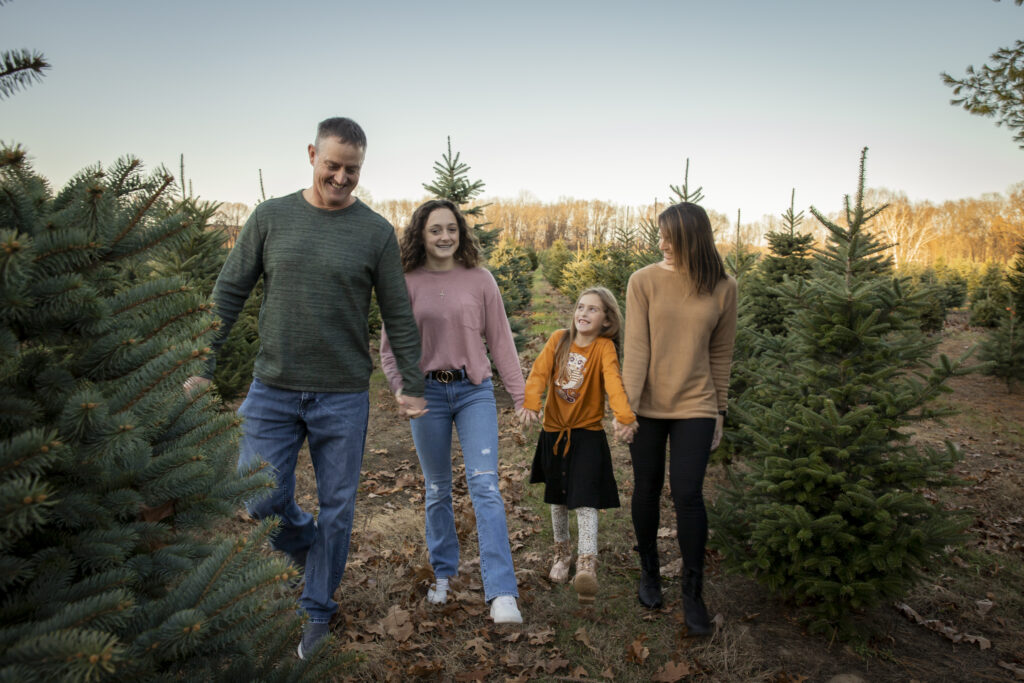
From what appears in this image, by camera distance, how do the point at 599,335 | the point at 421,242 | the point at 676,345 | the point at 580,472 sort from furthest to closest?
the point at 599,335
the point at 580,472
the point at 421,242
the point at 676,345

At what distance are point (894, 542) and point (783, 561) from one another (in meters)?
0.57

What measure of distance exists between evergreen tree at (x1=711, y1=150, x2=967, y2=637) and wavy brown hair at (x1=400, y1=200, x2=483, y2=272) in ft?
6.67

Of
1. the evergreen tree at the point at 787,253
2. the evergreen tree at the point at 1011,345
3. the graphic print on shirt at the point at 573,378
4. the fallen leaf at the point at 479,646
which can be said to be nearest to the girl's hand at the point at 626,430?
the graphic print on shirt at the point at 573,378

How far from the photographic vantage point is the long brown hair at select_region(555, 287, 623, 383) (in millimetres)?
3844

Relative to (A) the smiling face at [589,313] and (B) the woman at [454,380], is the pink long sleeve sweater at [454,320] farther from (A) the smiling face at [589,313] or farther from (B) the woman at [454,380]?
(A) the smiling face at [589,313]

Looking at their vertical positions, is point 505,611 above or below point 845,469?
below

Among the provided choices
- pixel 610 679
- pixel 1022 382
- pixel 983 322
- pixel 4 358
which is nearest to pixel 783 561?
pixel 610 679

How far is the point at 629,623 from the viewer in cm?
345

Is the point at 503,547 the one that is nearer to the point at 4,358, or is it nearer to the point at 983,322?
the point at 4,358

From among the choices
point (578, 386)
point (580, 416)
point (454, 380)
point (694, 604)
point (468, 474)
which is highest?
point (454, 380)

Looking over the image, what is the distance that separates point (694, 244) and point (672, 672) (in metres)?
2.27

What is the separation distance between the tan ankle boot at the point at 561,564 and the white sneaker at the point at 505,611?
732 mm

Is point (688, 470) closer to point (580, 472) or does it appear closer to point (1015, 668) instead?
point (580, 472)

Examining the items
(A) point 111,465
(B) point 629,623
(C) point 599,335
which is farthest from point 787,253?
(A) point 111,465
